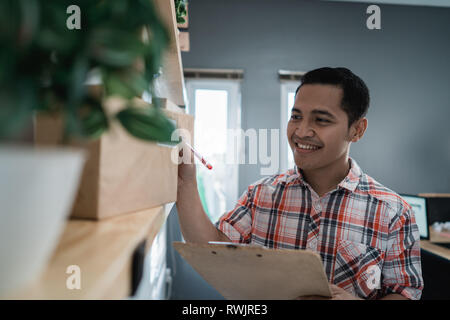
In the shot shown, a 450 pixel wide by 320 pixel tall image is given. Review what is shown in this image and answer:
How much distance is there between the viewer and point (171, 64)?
0.71 meters

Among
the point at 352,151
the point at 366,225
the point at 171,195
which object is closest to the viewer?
the point at 171,195

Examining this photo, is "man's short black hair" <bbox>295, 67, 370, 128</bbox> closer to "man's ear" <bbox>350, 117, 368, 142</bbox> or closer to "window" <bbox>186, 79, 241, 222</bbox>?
"man's ear" <bbox>350, 117, 368, 142</bbox>

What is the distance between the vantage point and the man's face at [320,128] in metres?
1.13

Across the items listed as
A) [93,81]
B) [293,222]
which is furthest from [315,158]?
[93,81]

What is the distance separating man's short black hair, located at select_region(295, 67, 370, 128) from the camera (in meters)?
1.17

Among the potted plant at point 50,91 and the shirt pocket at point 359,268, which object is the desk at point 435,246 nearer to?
the shirt pocket at point 359,268

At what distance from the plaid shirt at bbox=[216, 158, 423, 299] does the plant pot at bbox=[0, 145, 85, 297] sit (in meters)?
1.08

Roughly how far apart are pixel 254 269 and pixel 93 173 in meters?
0.40

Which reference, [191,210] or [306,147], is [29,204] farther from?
[306,147]

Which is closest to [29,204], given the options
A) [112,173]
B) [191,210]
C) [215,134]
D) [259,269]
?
[112,173]

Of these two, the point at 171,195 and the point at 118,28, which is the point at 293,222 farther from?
the point at 118,28

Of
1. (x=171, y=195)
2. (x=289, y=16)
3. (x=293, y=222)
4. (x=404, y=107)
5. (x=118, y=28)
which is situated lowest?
(x=293, y=222)

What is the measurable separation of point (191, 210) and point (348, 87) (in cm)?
80

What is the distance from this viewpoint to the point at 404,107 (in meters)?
3.08
